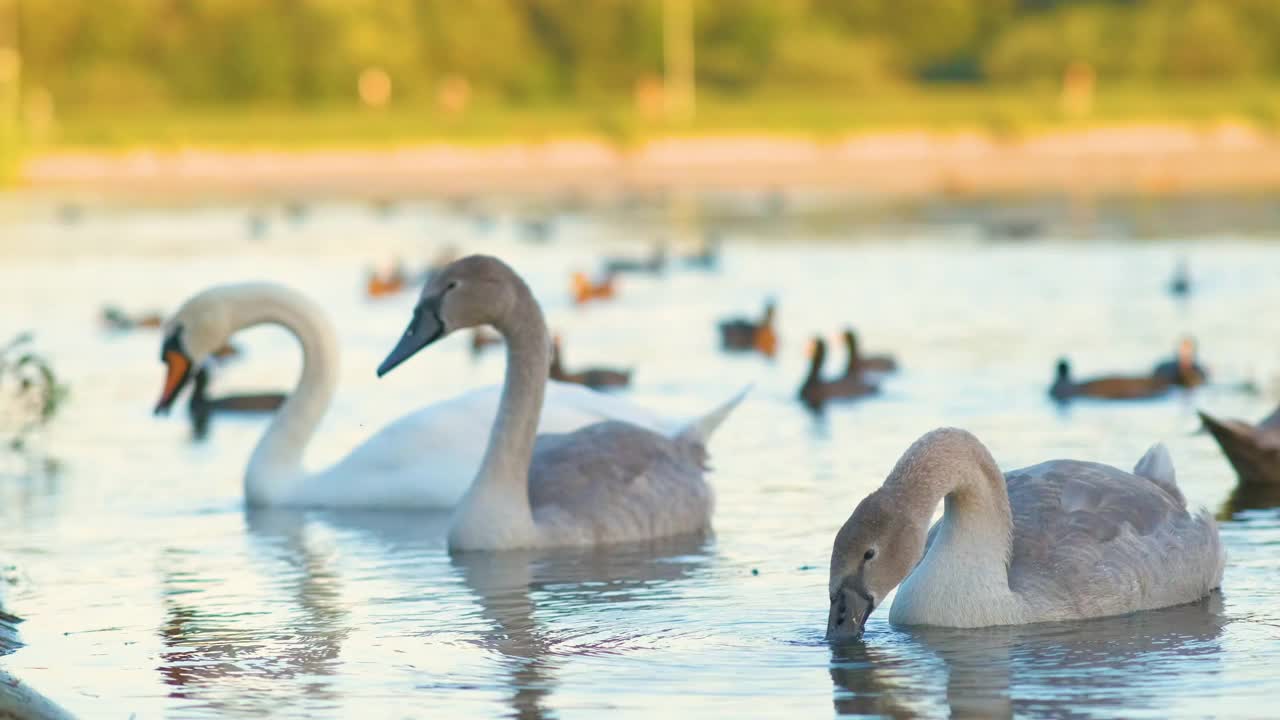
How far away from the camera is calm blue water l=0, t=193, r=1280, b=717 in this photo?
831 cm

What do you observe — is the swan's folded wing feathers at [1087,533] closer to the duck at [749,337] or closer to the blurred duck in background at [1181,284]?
the duck at [749,337]

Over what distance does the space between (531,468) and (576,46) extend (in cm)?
7761

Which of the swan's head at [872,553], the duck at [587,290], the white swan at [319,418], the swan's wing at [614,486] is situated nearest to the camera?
the swan's head at [872,553]

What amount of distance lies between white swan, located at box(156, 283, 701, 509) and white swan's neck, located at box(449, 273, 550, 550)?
128cm

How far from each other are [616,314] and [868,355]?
7142 mm

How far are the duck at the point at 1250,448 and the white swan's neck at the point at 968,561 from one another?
345cm

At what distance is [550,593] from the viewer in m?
10.2

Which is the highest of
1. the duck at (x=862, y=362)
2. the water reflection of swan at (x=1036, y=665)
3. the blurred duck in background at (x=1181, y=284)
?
the blurred duck in background at (x=1181, y=284)

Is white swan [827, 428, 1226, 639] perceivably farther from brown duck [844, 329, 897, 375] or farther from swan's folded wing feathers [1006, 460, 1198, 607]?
brown duck [844, 329, 897, 375]

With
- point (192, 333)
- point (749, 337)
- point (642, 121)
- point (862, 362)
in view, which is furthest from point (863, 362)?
point (642, 121)

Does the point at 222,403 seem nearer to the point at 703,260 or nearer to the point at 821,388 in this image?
the point at 821,388

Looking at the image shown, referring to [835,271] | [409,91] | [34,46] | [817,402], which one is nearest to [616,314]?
[835,271]

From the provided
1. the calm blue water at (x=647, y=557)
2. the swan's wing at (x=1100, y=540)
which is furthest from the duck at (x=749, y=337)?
the swan's wing at (x=1100, y=540)

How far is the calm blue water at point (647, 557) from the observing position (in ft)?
27.3
